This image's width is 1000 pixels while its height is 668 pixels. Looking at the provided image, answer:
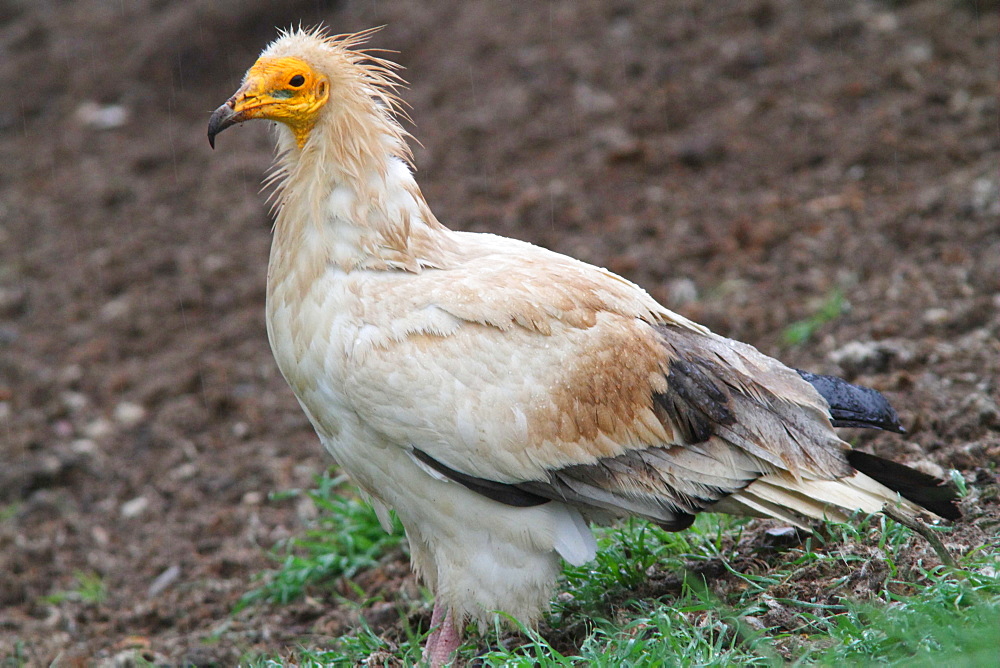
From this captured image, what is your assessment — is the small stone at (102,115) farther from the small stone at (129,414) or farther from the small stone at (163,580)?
the small stone at (163,580)

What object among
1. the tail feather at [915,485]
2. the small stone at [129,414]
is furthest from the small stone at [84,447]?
the tail feather at [915,485]

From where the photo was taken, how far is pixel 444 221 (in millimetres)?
7465

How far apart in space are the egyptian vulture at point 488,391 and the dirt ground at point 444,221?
2.72 feet

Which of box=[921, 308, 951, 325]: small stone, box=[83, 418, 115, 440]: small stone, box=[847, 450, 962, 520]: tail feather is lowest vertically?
Result: box=[83, 418, 115, 440]: small stone

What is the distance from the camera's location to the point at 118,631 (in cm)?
465

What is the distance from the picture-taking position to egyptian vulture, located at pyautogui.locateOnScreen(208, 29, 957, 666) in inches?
127

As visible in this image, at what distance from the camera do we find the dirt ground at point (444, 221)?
16.2 ft

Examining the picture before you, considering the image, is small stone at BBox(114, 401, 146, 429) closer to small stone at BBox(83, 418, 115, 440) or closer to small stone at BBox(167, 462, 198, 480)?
small stone at BBox(83, 418, 115, 440)

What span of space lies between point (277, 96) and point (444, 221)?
160 inches

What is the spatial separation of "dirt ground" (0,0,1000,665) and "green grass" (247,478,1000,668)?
20.1 inches

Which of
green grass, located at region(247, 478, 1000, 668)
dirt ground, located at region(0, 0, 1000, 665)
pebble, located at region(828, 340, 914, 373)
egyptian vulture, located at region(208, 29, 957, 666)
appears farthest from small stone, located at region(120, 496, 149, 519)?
pebble, located at region(828, 340, 914, 373)

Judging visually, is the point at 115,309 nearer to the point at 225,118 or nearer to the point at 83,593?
the point at 83,593

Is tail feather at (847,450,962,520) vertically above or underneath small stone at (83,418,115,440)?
above

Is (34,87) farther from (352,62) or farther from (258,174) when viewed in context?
(352,62)
